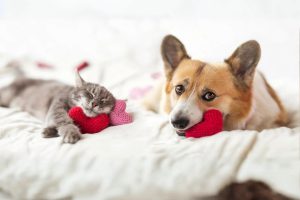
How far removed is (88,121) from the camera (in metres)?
1.68

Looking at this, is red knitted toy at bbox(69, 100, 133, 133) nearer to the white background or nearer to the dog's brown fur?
the dog's brown fur

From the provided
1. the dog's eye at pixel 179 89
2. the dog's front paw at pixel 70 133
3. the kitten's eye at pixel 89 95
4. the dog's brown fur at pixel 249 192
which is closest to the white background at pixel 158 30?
the dog's eye at pixel 179 89

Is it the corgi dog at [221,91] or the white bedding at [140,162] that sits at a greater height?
the corgi dog at [221,91]

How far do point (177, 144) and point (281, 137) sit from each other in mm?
391

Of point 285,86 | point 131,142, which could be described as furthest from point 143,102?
point 285,86

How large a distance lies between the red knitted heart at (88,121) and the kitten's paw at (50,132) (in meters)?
0.10

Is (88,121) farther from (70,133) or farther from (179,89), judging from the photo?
(179,89)

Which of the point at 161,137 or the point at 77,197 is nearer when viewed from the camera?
the point at 77,197

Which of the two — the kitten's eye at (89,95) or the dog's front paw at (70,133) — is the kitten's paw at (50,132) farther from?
the kitten's eye at (89,95)

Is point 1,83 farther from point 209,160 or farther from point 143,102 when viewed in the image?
point 209,160

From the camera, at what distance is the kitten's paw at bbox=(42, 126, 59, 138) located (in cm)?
164

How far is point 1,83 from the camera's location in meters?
2.51

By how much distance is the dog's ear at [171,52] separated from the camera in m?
1.83

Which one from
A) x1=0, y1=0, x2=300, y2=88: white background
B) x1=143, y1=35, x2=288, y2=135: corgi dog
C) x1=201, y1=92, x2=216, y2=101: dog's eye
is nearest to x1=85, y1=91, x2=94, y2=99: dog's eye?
x1=143, y1=35, x2=288, y2=135: corgi dog
